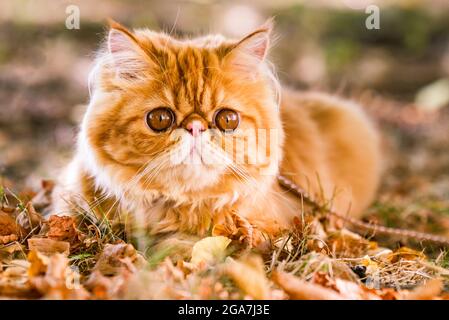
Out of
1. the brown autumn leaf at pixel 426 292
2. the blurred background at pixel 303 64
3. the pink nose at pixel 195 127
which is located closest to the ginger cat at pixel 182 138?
the pink nose at pixel 195 127

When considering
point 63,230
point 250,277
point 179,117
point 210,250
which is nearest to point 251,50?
point 179,117

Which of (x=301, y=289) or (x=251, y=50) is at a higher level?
(x=251, y=50)

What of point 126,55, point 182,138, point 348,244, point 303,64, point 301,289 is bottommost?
point 348,244

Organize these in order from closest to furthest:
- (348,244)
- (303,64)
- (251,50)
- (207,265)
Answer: (207,265), (251,50), (348,244), (303,64)

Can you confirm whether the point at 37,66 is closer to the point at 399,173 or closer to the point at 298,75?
the point at 298,75

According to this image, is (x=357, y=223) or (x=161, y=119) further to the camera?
(x=357, y=223)

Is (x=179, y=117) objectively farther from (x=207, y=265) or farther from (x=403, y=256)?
(x=403, y=256)

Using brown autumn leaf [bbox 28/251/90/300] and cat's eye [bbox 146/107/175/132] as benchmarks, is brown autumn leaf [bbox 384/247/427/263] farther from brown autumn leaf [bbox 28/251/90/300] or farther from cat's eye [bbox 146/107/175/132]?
brown autumn leaf [bbox 28/251/90/300]
